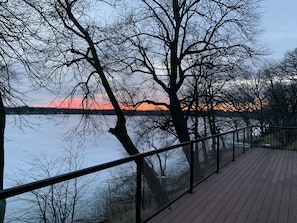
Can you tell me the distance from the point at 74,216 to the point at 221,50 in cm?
1202

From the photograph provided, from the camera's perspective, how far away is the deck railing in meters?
2.68

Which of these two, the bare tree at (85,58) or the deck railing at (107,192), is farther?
the bare tree at (85,58)

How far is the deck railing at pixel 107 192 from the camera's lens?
8.79 feet

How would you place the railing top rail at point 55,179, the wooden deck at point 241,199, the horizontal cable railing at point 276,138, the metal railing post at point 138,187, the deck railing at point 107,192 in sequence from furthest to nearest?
the horizontal cable railing at point 276,138 < the wooden deck at point 241,199 < the metal railing post at point 138,187 < the deck railing at point 107,192 < the railing top rail at point 55,179

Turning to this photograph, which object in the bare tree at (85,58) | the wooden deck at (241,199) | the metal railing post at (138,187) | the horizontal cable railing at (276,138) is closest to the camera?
the metal railing post at (138,187)

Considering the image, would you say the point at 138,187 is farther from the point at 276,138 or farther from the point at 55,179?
the point at 276,138

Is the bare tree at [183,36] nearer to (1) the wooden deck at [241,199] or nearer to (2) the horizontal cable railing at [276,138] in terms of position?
(2) the horizontal cable railing at [276,138]

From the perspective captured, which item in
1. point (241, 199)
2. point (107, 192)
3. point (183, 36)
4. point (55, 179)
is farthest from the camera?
point (183, 36)

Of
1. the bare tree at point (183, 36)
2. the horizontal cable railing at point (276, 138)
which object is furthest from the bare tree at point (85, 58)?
the horizontal cable railing at point (276, 138)

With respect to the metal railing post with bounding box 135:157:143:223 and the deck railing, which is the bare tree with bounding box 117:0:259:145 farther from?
the metal railing post with bounding box 135:157:143:223

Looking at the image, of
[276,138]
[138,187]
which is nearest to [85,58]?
[138,187]

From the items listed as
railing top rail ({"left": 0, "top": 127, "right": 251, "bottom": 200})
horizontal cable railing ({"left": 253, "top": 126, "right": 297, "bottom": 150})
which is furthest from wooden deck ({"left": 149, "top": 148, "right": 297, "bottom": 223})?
horizontal cable railing ({"left": 253, "top": 126, "right": 297, "bottom": 150})

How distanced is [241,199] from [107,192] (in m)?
2.50

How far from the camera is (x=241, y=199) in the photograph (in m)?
4.78
